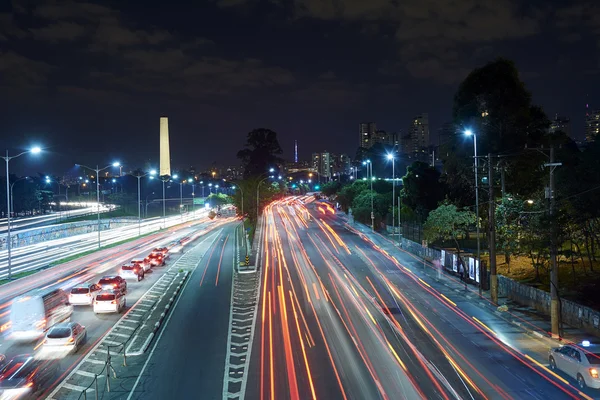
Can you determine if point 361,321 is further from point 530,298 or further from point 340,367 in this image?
point 530,298

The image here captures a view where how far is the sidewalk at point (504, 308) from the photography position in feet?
77.6

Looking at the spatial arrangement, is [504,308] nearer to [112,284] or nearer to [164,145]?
[112,284]

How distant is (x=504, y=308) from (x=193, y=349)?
17441mm

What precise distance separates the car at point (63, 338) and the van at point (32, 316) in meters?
2.22

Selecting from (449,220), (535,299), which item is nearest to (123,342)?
(535,299)

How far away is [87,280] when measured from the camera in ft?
123

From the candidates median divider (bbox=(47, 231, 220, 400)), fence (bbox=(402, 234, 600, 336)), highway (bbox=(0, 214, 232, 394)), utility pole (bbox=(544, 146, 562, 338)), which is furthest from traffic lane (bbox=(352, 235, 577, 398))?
highway (bbox=(0, 214, 232, 394))

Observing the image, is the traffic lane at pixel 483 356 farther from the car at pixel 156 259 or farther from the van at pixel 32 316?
the car at pixel 156 259

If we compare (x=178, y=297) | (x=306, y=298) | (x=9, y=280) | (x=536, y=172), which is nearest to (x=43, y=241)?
(x=9, y=280)

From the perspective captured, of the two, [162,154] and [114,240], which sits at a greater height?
[162,154]

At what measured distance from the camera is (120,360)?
20078mm

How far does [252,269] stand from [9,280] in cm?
1730

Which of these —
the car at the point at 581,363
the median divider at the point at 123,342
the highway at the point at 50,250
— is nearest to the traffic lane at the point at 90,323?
the median divider at the point at 123,342

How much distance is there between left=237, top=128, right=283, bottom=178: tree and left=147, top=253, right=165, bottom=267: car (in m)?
75.9
